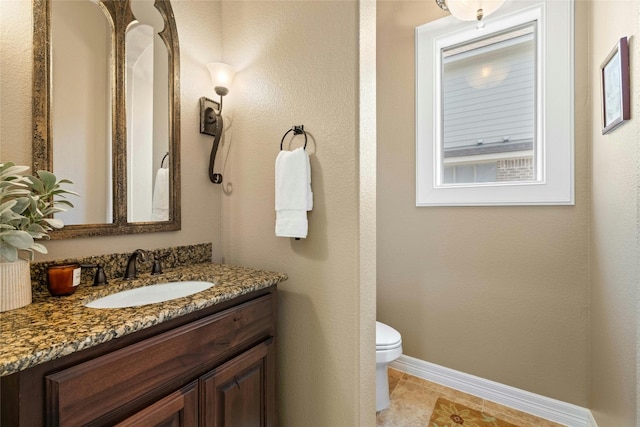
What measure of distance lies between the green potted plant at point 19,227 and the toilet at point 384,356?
1552mm

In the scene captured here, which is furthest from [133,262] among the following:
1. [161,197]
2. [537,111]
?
[537,111]

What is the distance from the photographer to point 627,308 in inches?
43.6

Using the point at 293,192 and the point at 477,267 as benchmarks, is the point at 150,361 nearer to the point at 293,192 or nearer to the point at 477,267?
the point at 293,192

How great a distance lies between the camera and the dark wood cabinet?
2.05ft

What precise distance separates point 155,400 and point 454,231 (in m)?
1.86

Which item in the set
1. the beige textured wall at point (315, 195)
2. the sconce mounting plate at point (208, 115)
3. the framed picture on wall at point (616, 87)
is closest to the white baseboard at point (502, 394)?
the beige textured wall at point (315, 195)

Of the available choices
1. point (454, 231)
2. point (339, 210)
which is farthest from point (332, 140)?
point (454, 231)

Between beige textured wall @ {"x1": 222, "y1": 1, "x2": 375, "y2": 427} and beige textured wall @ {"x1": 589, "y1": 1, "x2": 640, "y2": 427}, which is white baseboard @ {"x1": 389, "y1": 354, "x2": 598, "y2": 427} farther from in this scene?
beige textured wall @ {"x1": 222, "y1": 1, "x2": 375, "y2": 427}

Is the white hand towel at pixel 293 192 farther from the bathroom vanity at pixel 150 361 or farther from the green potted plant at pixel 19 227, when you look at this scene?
the green potted plant at pixel 19 227

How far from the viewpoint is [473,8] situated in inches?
61.6

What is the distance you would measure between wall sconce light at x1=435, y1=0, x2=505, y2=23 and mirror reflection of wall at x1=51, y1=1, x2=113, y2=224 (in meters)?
1.75

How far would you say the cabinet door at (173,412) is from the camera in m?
0.78

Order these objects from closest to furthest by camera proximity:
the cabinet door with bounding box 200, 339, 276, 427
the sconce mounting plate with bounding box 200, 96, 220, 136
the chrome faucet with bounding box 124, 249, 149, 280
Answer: the cabinet door with bounding box 200, 339, 276, 427
the chrome faucet with bounding box 124, 249, 149, 280
the sconce mounting plate with bounding box 200, 96, 220, 136

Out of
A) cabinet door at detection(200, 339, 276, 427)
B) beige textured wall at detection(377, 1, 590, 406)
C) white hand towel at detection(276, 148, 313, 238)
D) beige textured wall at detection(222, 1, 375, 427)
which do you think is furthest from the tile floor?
white hand towel at detection(276, 148, 313, 238)
